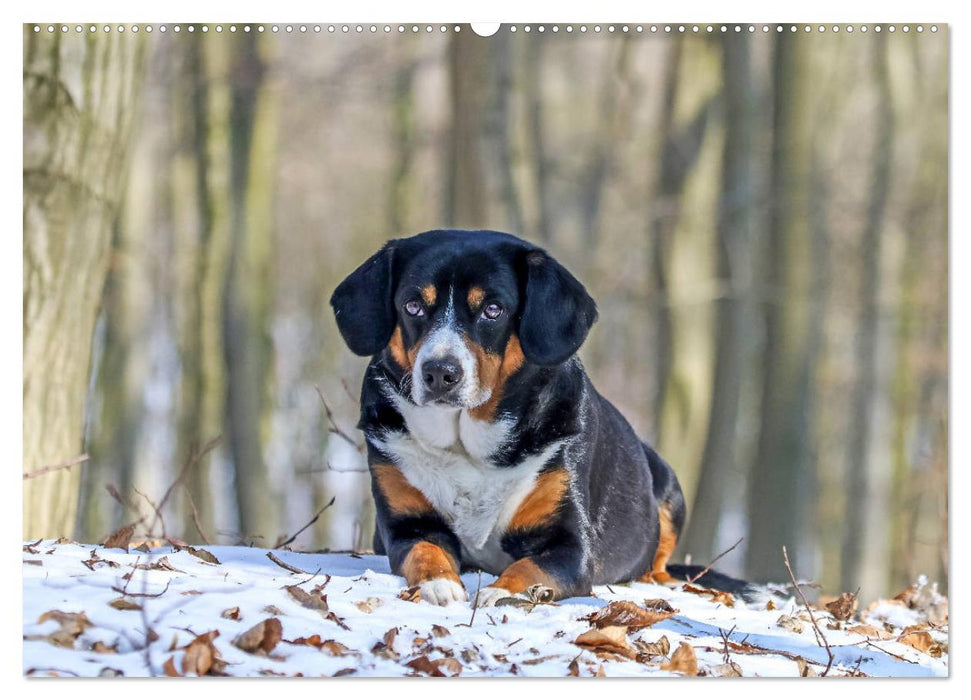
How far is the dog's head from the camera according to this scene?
5.70 m

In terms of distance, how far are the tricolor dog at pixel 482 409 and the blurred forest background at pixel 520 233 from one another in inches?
44.4

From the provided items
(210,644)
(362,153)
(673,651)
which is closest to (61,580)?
(210,644)

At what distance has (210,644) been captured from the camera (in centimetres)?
450

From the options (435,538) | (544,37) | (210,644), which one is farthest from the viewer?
(544,37)

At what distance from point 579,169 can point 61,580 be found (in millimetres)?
6001

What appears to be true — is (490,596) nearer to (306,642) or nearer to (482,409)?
(306,642)

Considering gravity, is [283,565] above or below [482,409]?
below

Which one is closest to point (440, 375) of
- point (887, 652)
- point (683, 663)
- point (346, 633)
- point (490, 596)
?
point (490, 596)

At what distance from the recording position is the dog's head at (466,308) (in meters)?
5.70

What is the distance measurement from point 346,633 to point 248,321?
669 centimetres

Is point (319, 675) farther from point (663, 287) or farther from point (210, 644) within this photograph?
point (663, 287)

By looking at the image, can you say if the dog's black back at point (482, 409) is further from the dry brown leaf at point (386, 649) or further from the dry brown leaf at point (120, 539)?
the dry brown leaf at point (120, 539)

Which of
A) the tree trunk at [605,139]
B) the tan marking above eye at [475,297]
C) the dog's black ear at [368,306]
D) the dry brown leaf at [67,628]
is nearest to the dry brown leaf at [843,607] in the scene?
the tan marking above eye at [475,297]

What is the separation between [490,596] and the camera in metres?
5.18
